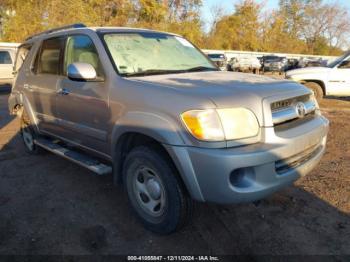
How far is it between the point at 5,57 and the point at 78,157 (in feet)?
41.0

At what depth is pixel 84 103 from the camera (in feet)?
11.9

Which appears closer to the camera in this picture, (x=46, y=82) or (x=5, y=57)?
(x=46, y=82)

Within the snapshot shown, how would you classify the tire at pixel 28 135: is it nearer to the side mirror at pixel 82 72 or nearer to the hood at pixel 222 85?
the side mirror at pixel 82 72

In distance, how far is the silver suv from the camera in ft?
8.25

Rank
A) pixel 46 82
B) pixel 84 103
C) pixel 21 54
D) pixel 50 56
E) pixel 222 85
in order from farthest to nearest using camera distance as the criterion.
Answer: pixel 21 54 → pixel 50 56 → pixel 46 82 → pixel 84 103 → pixel 222 85

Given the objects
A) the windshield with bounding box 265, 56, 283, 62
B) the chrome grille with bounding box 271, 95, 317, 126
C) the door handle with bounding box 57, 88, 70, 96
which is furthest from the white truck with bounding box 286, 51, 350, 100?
the windshield with bounding box 265, 56, 283, 62

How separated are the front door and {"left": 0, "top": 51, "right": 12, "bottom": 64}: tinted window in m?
11.8

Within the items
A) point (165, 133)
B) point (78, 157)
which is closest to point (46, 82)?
point (78, 157)

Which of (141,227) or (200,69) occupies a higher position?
(200,69)

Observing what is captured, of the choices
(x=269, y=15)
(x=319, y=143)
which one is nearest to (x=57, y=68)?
(x=319, y=143)

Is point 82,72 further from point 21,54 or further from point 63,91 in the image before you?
point 21,54

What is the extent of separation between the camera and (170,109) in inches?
104

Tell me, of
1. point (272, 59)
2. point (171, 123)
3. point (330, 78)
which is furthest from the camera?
point (272, 59)

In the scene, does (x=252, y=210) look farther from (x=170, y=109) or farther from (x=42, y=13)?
(x=42, y=13)
